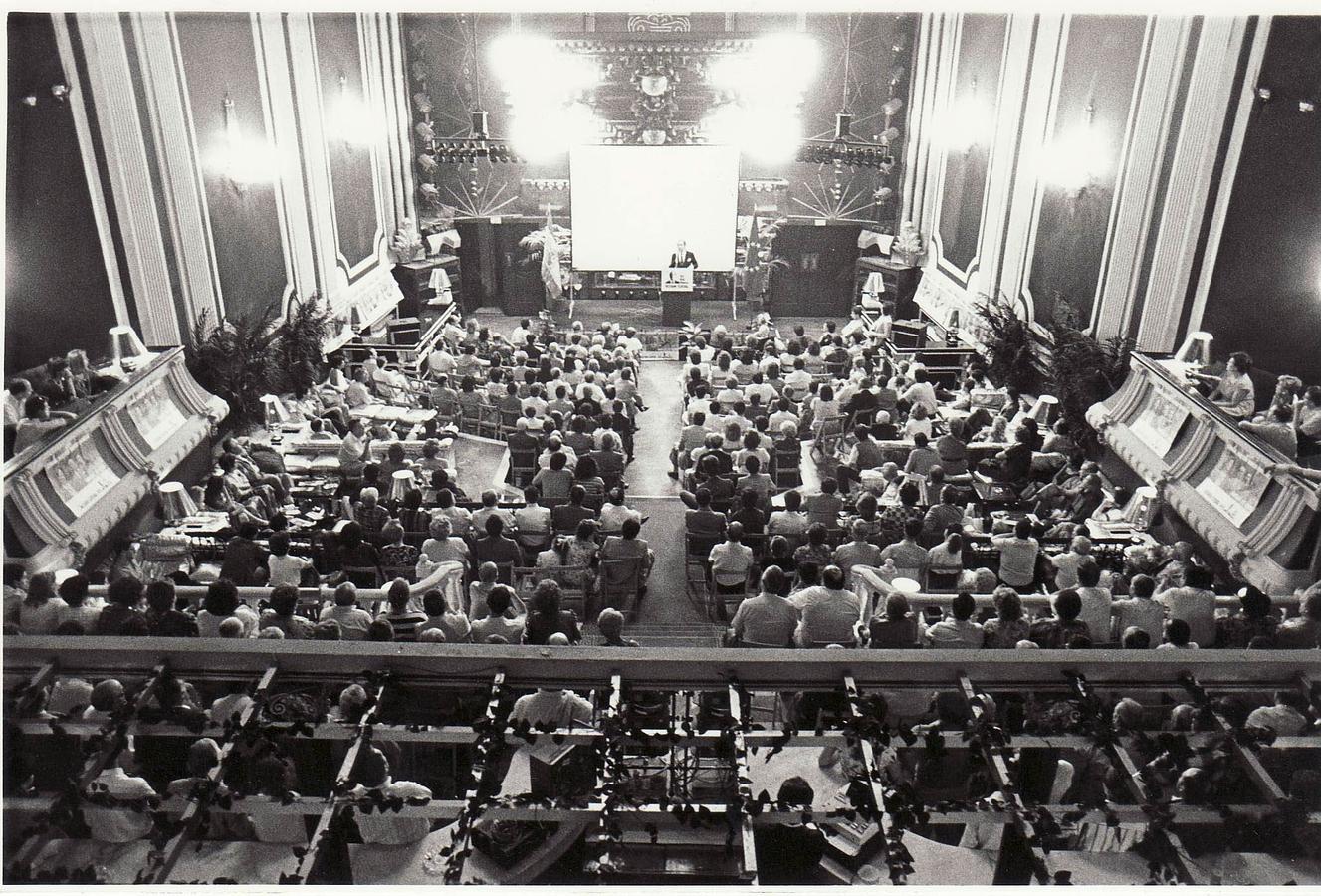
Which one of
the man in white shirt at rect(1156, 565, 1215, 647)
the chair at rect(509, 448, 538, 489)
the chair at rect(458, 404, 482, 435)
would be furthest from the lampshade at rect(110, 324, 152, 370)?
the man in white shirt at rect(1156, 565, 1215, 647)

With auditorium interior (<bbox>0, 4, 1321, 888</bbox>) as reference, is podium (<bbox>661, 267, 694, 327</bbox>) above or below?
below

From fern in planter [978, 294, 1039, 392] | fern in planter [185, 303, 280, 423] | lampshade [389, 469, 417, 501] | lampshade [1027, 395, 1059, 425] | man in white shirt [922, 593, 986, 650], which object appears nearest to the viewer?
man in white shirt [922, 593, 986, 650]

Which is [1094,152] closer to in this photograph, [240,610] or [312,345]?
[312,345]

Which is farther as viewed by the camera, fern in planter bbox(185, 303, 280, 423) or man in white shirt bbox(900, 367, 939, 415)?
man in white shirt bbox(900, 367, 939, 415)

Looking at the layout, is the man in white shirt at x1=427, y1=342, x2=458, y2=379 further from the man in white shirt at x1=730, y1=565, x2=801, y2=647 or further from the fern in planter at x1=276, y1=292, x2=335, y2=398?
the man in white shirt at x1=730, y1=565, x2=801, y2=647

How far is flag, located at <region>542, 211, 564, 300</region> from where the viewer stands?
57.0ft

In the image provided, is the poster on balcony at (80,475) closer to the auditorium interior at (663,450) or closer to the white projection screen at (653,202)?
the auditorium interior at (663,450)

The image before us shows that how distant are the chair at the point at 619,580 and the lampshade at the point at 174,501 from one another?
3374mm

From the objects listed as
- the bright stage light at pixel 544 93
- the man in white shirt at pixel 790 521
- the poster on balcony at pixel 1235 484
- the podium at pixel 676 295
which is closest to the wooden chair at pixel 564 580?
the man in white shirt at pixel 790 521

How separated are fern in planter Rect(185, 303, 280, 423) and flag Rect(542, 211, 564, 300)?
282 inches

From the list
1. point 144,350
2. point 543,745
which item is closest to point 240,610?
point 543,745

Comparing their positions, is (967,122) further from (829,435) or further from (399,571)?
(399,571)

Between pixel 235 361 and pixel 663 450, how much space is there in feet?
14.5

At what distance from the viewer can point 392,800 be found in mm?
3465
